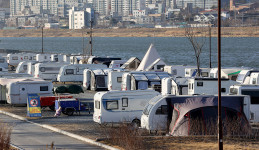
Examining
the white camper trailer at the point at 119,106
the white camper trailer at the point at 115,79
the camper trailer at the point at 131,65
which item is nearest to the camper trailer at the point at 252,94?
the white camper trailer at the point at 119,106

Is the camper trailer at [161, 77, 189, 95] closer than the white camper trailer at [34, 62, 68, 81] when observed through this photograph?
Yes

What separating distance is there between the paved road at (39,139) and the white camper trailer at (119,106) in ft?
8.73

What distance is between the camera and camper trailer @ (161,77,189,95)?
3556 cm

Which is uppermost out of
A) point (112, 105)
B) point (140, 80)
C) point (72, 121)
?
point (112, 105)

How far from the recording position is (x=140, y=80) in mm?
39406

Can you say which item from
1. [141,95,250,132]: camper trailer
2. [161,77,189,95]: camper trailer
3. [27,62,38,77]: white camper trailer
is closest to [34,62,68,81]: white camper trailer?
[27,62,38,77]: white camper trailer

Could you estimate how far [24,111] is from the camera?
34.7 m

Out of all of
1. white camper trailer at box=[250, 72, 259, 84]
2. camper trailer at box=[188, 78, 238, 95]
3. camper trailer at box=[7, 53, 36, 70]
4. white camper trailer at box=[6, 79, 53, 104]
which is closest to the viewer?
camper trailer at box=[188, 78, 238, 95]

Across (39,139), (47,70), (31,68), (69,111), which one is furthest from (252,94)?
(31,68)

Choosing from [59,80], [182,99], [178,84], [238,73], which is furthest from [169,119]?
[59,80]

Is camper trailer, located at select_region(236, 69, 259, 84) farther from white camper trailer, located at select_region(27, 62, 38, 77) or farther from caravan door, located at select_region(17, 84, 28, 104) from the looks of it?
white camper trailer, located at select_region(27, 62, 38, 77)

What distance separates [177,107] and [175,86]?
1139 centimetres

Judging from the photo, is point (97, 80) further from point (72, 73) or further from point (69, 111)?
point (69, 111)

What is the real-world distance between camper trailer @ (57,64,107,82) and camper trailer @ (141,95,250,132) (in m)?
27.5
